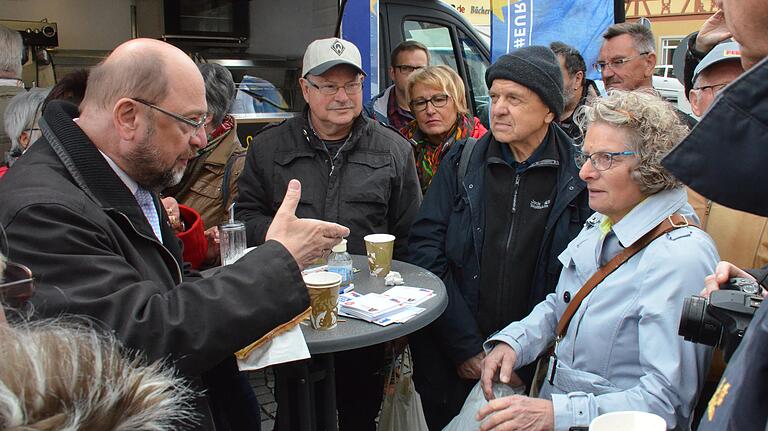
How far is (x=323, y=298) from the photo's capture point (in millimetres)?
1990

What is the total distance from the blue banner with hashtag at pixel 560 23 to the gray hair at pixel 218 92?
2805 mm

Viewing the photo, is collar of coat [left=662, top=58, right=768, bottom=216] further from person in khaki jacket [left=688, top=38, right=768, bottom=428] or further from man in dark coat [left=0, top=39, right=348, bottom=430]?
person in khaki jacket [left=688, top=38, right=768, bottom=428]

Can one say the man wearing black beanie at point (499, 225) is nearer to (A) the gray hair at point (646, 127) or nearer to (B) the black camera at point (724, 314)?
(A) the gray hair at point (646, 127)

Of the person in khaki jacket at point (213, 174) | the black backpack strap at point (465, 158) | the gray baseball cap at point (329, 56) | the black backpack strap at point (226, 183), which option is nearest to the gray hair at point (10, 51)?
the person in khaki jacket at point (213, 174)

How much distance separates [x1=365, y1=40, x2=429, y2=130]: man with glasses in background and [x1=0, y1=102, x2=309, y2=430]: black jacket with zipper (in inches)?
120

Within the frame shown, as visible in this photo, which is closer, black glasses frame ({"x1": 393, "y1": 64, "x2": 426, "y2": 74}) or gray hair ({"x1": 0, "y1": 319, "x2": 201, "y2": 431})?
gray hair ({"x1": 0, "y1": 319, "x2": 201, "y2": 431})

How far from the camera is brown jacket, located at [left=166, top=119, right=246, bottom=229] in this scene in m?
3.47

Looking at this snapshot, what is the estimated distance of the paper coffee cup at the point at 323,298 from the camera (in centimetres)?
198

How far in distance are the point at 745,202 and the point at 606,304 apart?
1.11 m

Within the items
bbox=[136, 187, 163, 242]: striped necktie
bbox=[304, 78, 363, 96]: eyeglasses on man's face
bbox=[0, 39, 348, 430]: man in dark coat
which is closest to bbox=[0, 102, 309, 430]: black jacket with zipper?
bbox=[0, 39, 348, 430]: man in dark coat

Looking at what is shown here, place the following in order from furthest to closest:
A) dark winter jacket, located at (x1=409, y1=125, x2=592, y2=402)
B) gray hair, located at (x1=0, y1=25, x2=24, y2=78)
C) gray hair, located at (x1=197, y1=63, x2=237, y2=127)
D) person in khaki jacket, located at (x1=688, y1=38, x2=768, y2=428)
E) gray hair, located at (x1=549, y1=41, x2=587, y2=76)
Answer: gray hair, located at (x1=549, y1=41, x2=587, y2=76), gray hair, located at (x1=0, y1=25, x2=24, y2=78), gray hair, located at (x1=197, y1=63, x2=237, y2=127), dark winter jacket, located at (x1=409, y1=125, x2=592, y2=402), person in khaki jacket, located at (x1=688, y1=38, x2=768, y2=428)

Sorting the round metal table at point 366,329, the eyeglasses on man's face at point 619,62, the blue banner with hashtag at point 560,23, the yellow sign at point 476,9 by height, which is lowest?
the round metal table at point 366,329

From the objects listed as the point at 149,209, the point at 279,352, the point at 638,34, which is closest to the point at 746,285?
the point at 279,352

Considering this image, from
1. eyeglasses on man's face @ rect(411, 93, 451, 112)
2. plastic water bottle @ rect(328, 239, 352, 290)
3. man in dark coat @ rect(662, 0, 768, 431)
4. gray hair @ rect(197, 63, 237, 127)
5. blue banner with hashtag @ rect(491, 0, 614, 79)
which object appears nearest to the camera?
man in dark coat @ rect(662, 0, 768, 431)
